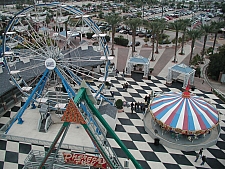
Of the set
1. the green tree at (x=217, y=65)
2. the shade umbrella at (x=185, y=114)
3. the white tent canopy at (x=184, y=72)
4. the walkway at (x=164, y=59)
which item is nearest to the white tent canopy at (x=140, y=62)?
the walkway at (x=164, y=59)

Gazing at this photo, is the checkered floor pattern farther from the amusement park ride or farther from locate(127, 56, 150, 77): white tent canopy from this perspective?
locate(127, 56, 150, 77): white tent canopy

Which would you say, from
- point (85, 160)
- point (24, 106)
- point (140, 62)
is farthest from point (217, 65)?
point (24, 106)

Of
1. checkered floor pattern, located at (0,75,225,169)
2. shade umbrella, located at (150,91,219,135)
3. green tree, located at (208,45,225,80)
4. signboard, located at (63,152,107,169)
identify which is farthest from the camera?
green tree, located at (208,45,225,80)

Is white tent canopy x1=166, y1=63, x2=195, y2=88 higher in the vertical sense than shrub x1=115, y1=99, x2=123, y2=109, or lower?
higher

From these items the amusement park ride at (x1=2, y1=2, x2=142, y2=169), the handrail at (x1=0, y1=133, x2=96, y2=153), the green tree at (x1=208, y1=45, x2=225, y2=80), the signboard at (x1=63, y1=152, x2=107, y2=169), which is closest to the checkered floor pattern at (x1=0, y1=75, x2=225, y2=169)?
the handrail at (x1=0, y1=133, x2=96, y2=153)

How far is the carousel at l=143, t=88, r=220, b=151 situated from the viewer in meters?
19.3

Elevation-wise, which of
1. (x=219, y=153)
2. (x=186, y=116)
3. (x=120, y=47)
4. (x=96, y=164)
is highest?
(x=120, y=47)

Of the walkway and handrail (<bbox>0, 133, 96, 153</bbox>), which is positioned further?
the walkway

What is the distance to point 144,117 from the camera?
23094 millimetres

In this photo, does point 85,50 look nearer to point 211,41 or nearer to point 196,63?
point 196,63

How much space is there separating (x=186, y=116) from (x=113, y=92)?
1038cm

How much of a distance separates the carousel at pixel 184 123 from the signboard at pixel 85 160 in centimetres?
672

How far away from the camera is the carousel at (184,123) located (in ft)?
63.4

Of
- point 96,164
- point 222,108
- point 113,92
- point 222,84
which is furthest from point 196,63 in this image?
point 96,164
